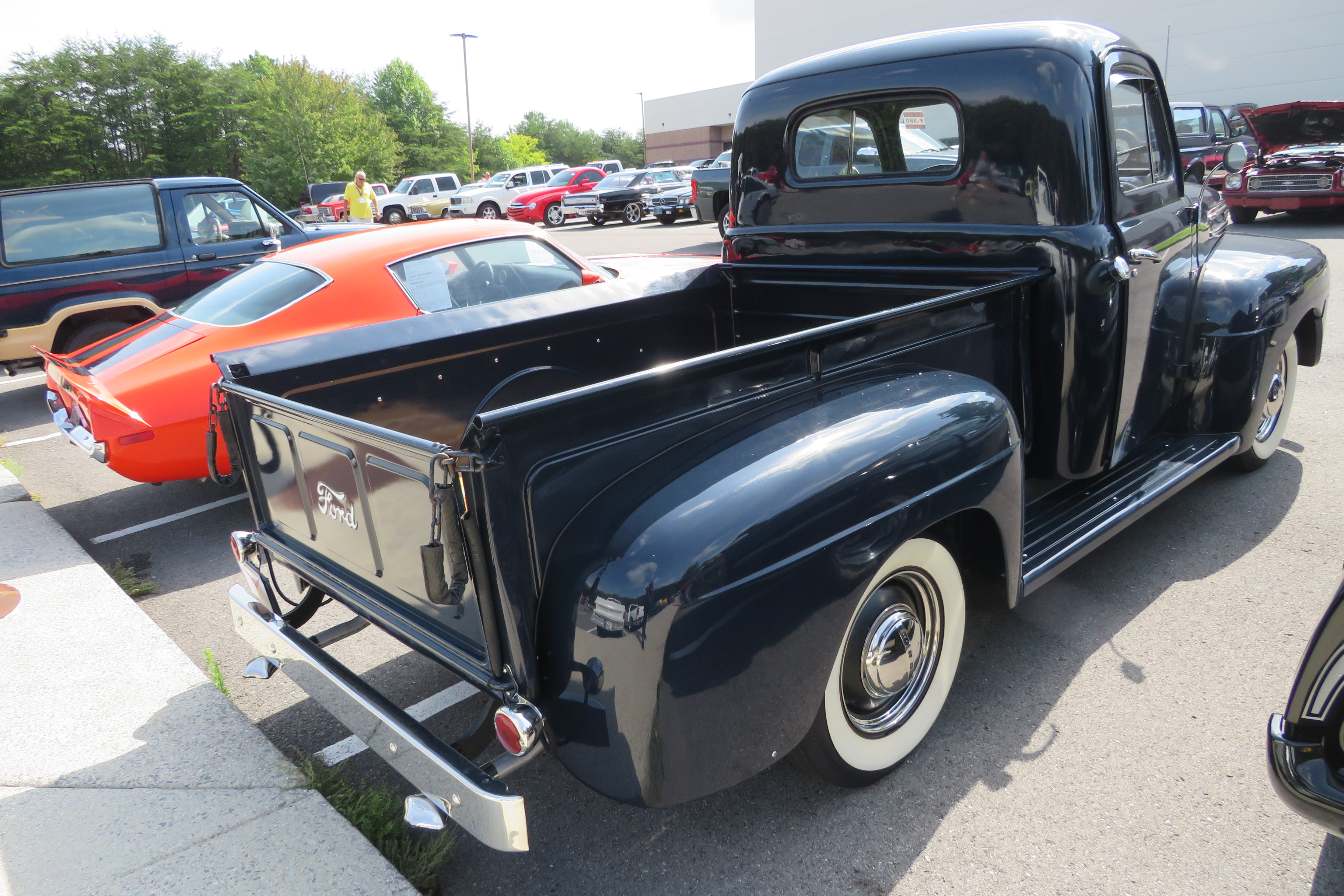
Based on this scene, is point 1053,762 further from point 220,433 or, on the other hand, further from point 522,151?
point 522,151

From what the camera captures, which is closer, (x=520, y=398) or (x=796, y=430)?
(x=796, y=430)

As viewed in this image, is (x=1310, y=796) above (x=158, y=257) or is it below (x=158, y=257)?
below

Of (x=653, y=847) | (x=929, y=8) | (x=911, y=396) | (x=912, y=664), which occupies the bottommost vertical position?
(x=653, y=847)

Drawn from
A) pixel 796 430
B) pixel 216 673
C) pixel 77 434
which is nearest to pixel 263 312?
pixel 77 434

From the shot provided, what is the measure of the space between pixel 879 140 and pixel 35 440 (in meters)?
7.10

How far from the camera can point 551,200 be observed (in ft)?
84.5

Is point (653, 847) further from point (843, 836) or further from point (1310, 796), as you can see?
point (1310, 796)

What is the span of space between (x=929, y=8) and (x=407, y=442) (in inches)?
1585

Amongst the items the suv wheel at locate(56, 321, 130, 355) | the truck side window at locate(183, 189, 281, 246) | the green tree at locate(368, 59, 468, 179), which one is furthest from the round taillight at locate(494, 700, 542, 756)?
the green tree at locate(368, 59, 468, 179)

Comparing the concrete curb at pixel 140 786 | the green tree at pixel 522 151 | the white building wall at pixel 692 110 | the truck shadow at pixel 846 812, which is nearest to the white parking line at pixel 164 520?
the concrete curb at pixel 140 786

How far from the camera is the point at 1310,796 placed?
1.67 metres

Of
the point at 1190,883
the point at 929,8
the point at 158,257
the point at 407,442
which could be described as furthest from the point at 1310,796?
the point at 929,8

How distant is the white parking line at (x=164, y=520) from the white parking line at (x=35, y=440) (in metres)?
2.63

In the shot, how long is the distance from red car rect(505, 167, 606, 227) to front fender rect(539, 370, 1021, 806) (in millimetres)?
23915
